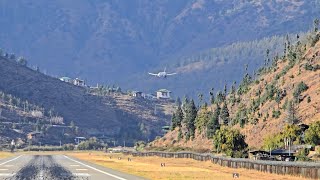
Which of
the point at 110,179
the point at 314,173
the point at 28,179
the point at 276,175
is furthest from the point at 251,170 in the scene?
the point at 28,179

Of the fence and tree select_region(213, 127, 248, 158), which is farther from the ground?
tree select_region(213, 127, 248, 158)

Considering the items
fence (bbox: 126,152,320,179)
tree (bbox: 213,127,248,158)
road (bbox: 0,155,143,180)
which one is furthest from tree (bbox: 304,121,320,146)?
road (bbox: 0,155,143,180)

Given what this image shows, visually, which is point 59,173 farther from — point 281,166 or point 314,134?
point 314,134

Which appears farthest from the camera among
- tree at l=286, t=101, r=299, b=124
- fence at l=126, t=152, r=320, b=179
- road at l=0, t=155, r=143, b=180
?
tree at l=286, t=101, r=299, b=124

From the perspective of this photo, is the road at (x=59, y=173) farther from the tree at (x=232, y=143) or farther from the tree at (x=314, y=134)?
the tree at (x=232, y=143)

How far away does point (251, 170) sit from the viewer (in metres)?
118

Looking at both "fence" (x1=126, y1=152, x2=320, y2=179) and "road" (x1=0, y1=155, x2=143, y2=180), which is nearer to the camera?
"road" (x1=0, y1=155, x2=143, y2=180)

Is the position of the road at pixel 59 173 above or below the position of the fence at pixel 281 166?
below

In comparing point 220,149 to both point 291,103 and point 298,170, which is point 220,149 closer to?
point 291,103

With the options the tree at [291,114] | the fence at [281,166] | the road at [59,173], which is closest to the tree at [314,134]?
the fence at [281,166]

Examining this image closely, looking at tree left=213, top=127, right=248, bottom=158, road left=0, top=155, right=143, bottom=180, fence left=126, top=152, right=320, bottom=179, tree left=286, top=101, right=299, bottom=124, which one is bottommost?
road left=0, top=155, right=143, bottom=180

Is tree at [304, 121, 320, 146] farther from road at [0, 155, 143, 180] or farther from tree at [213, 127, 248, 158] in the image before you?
road at [0, 155, 143, 180]

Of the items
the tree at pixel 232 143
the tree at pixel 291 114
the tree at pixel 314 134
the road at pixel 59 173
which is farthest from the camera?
the tree at pixel 291 114

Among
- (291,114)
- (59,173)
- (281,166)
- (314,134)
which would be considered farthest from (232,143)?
(59,173)
